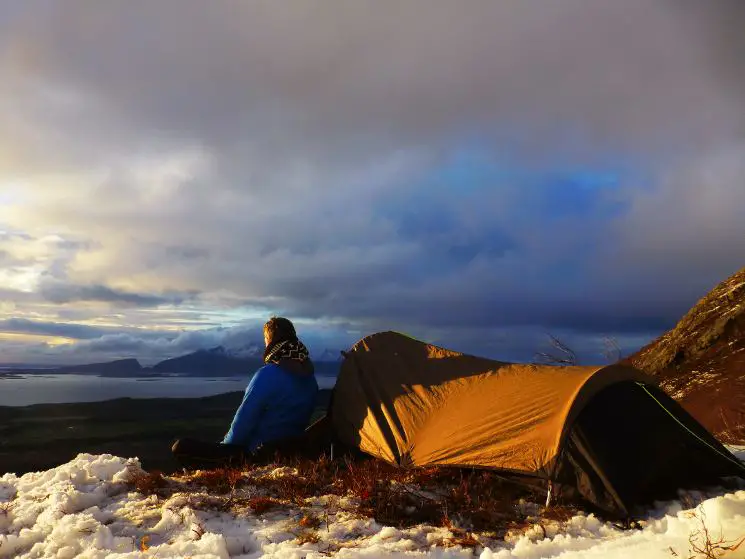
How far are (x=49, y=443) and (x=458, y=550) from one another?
32238mm

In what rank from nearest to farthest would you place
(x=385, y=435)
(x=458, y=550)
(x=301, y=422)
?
1. (x=458, y=550)
2. (x=385, y=435)
3. (x=301, y=422)

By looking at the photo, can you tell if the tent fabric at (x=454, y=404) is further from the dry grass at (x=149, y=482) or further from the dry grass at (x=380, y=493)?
the dry grass at (x=149, y=482)

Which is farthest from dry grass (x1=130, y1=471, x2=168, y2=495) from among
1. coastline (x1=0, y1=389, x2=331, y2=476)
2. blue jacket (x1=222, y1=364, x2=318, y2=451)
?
coastline (x1=0, y1=389, x2=331, y2=476)

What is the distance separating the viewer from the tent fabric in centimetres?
736

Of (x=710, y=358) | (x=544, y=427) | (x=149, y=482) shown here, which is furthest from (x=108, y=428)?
(x=544, y=427)

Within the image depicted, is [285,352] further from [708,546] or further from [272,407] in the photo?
[708,546]

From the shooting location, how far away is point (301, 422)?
964cm

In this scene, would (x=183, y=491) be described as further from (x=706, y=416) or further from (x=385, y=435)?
(x=706, y=416)

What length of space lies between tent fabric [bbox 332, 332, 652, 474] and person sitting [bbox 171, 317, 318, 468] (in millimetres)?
730

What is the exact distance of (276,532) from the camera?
247 inches

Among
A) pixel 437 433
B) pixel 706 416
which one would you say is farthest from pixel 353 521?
pixel 706 416

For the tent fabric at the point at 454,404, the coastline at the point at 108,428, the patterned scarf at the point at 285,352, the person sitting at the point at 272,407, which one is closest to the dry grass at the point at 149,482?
the person sitting at the point at 272,407

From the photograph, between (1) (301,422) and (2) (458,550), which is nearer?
(2) (458,550)

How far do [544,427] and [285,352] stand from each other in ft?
13.4
